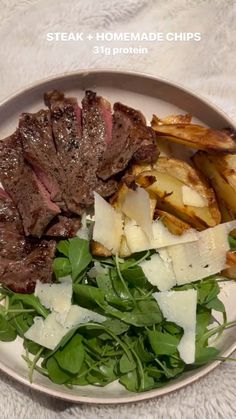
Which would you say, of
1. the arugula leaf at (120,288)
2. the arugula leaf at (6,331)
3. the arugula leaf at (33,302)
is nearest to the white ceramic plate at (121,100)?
the arugula leaf at (6,331)

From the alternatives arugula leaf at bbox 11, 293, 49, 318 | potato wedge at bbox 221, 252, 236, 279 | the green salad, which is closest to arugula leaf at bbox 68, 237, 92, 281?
the green salad

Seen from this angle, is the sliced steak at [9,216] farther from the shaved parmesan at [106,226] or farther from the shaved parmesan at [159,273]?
the shaved parmesan at [159,273]

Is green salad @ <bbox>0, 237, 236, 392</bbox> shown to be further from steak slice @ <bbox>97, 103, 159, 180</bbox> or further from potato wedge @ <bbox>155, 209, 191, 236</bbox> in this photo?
steak slice @ <bbox>97, 103, 159, 180</bbox>

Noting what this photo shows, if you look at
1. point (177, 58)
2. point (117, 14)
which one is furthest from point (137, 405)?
point (117, 14)

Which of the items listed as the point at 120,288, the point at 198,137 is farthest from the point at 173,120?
the point at 120,288

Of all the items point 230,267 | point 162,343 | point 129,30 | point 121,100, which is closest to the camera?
point 162,343

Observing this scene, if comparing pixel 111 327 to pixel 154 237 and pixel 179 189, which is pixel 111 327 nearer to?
pixel 154 237

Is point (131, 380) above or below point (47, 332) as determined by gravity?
below
